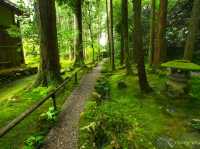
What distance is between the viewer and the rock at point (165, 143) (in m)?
4.75

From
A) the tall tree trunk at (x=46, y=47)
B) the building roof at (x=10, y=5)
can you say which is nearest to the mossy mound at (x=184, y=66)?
the tall tree trunk at (x=46, y=47)

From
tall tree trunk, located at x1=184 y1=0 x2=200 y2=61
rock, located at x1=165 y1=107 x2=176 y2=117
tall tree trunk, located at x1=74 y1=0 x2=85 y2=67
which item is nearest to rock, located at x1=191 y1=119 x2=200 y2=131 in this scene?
rock, located at x1=165 y1=107 x2=176 y2=117

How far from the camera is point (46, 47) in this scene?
401 inches

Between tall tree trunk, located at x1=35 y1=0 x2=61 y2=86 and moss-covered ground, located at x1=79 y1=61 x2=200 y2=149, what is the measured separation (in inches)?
122

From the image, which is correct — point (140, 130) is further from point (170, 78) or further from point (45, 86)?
point (45, 86)

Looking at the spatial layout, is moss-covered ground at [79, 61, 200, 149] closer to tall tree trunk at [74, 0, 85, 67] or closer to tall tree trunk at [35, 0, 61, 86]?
tall tree trunk at [35, 0, 61, 86]

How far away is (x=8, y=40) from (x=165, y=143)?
57.3 ft

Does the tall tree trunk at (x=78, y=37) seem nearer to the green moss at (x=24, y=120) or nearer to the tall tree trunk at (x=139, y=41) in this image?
the green moss at (x=24, y=120)

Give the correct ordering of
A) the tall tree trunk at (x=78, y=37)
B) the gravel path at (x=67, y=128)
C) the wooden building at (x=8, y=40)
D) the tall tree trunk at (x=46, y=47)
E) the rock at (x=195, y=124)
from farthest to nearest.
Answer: the tall tree trunk at (x=78, y=37) < the wooden building at (x=8, y=40) < the tall tree trunk at (x=46, y=47) < the rock at (x=195, y=124) < the gravel path at (x=67, y=128)

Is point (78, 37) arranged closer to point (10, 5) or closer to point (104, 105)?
point (10, 5)

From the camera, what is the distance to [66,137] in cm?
519

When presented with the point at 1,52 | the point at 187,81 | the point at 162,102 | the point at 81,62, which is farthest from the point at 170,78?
the point at 1,52

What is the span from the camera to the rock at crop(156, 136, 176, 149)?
475 cm

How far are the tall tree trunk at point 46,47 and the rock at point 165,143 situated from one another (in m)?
6.51
